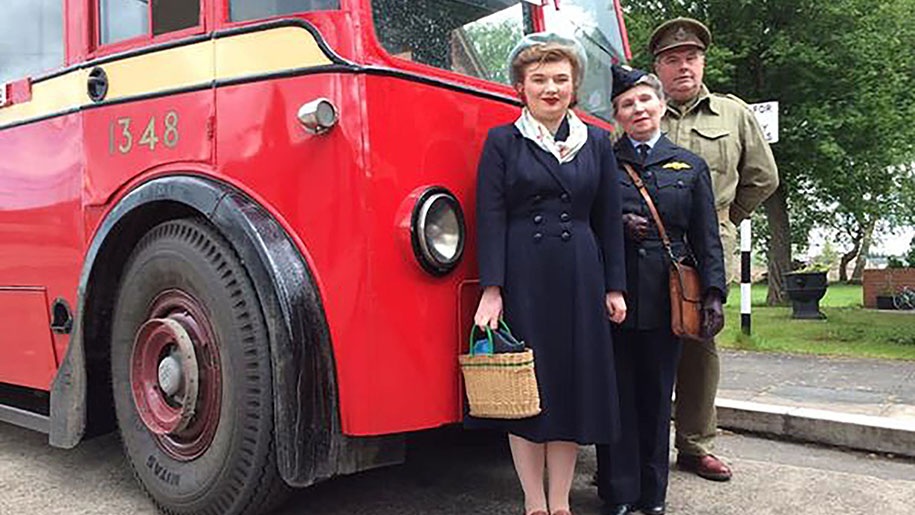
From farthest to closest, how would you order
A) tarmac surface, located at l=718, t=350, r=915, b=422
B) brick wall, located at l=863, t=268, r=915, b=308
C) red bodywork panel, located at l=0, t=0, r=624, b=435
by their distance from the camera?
brick wall, located at l=863, t=268, r=915, b=308
tarmac surface, located at l=718, t=350, r=915, b=422
red bodywork panel, located at l=0, t=0, r=624, b=435

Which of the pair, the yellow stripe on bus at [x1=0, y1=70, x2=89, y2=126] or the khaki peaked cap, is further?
the khaki peaked cap

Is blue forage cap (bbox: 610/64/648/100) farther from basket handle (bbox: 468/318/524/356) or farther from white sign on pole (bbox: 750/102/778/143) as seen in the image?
white sign on pole (bbox: 750/102/778/143)

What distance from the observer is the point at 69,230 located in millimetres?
A: 3477

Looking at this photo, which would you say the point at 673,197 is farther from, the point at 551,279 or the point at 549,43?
the point at 549,43

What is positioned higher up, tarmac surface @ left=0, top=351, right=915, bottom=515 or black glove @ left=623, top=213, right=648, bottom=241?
black glove @ left=623, top=213, right=648, bottom=241

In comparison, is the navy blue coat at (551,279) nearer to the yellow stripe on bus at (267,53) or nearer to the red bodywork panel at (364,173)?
the red bodywork panel at (364,173)

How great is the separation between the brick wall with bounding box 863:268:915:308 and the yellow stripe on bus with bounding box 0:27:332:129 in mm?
16026

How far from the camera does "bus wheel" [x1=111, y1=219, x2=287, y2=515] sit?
2.76 m

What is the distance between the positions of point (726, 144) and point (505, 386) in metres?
1.79

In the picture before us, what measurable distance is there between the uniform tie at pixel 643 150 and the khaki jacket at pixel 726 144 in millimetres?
545

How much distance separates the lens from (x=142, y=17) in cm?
318

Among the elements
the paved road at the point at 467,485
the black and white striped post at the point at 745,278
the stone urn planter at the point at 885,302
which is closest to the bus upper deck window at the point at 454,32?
the paved road at the point at 467,485

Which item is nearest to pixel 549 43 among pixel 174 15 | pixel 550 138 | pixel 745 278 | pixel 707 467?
pixel 550 138

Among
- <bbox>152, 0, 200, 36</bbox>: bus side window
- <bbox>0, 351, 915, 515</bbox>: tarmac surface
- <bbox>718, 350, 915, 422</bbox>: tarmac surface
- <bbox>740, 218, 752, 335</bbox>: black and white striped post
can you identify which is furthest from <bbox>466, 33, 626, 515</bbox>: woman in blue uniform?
<bbox>740, 218, 752, 335</bbox>: black and white striped post
